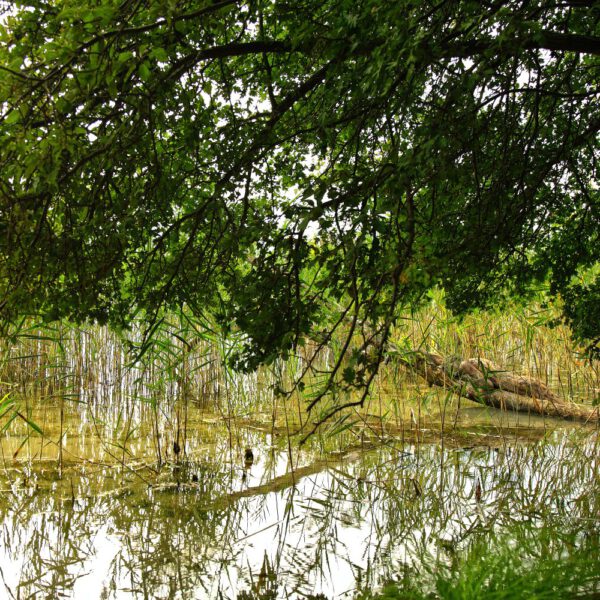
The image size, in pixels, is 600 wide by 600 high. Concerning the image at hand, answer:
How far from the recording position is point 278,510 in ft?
14.5

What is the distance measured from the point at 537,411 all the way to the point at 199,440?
139 inches

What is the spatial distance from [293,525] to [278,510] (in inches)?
11.5

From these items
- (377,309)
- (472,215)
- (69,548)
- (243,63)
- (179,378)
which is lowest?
(69,548)

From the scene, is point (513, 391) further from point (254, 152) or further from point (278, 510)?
point (254, 152)

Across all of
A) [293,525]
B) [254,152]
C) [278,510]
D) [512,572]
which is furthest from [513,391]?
[254,152]

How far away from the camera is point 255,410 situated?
7223 mm

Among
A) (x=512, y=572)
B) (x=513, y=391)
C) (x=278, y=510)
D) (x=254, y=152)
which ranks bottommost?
(x=278, y=510)

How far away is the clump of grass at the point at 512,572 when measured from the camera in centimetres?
268

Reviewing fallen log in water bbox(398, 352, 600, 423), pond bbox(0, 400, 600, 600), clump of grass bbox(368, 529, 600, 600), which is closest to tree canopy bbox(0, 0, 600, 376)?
clump of grass bbox(368, 529, 600, 600)

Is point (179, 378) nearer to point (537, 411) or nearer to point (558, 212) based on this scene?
point (558, 212)

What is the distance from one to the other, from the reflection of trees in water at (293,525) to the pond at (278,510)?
0.04ft

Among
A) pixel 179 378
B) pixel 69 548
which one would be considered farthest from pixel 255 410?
pixel 69 548

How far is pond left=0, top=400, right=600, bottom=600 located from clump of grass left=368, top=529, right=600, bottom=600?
3 cm

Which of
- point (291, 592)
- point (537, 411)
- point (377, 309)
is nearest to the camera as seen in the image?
point (377, 309)
